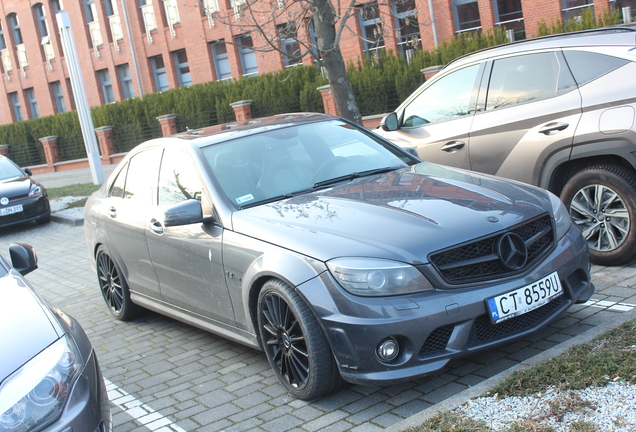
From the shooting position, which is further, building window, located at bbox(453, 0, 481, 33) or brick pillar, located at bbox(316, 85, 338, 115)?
building window, located at bbox(453, 0, 481, 33)

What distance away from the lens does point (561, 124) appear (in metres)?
5.66

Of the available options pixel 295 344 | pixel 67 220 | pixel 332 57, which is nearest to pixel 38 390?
pixel 295 344

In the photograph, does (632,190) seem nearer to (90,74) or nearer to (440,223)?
(440,223)

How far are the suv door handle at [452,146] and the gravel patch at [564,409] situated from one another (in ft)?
11.2

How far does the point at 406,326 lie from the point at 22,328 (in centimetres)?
187

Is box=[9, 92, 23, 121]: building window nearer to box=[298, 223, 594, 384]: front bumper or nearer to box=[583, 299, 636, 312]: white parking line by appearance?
box=[583, 299, 636, 312]: white parking line

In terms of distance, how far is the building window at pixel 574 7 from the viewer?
71.9ft

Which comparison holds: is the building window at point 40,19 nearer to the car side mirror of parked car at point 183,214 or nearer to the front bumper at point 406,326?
the car side mirror of parked car at point 183,214

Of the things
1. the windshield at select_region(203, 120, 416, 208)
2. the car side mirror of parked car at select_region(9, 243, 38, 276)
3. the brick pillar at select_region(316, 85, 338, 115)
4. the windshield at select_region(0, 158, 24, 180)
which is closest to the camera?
the car side mirror of parked car at select_region(9, 243, 38, 276)

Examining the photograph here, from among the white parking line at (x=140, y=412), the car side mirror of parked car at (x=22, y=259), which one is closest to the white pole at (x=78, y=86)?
the car side mirror of parked car at (x=22, y=259)

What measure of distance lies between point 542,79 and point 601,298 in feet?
6.70

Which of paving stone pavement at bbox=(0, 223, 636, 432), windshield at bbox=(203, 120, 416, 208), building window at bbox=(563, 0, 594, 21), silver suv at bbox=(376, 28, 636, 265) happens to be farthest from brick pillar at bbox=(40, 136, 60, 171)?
windshield at bbox=(203, 120, 416, 208)

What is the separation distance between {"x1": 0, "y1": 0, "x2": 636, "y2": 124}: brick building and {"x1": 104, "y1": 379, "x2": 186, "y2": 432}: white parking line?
1962 centimetres

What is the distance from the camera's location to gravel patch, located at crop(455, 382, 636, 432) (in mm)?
2980
